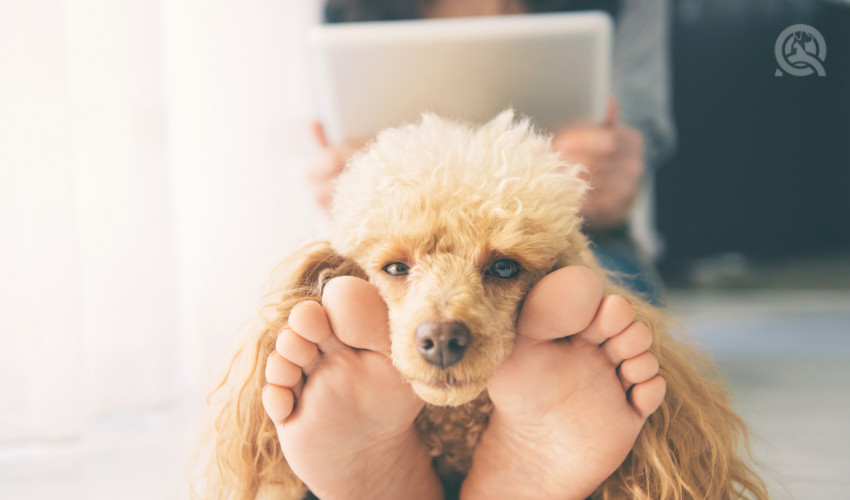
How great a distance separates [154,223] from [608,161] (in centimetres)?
90

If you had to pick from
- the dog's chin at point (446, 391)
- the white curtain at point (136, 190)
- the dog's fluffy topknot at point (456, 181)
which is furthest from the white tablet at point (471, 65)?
the dog's chin at point (446, 391)

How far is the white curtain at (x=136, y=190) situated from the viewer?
44.0 inches

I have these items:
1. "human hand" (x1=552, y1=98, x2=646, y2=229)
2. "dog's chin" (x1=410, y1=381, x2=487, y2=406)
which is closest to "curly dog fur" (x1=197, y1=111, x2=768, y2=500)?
"dog's chin" (x1=410, y1=381, x2=487, y2=406)

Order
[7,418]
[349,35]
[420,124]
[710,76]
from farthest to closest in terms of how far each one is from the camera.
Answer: [710,76]
[7,418]
[349,35]
[420,124]

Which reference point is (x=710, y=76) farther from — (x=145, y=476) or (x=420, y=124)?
(x=145, y=476)

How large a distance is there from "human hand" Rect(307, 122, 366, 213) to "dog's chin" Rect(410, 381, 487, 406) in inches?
22.1

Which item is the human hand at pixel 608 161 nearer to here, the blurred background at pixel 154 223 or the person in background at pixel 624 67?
the person in background at pixel 624 67

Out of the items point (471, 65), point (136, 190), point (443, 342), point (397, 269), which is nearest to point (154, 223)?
point (136, 190)

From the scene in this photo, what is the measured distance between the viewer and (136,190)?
1325mm

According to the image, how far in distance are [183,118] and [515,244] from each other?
3.39ft

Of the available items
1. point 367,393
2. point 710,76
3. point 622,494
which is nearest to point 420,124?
point 367,393

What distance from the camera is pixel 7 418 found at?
1.12 metres

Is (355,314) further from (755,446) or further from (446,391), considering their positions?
(755,446)

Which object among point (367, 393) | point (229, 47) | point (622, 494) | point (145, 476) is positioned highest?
point (229, 47)
